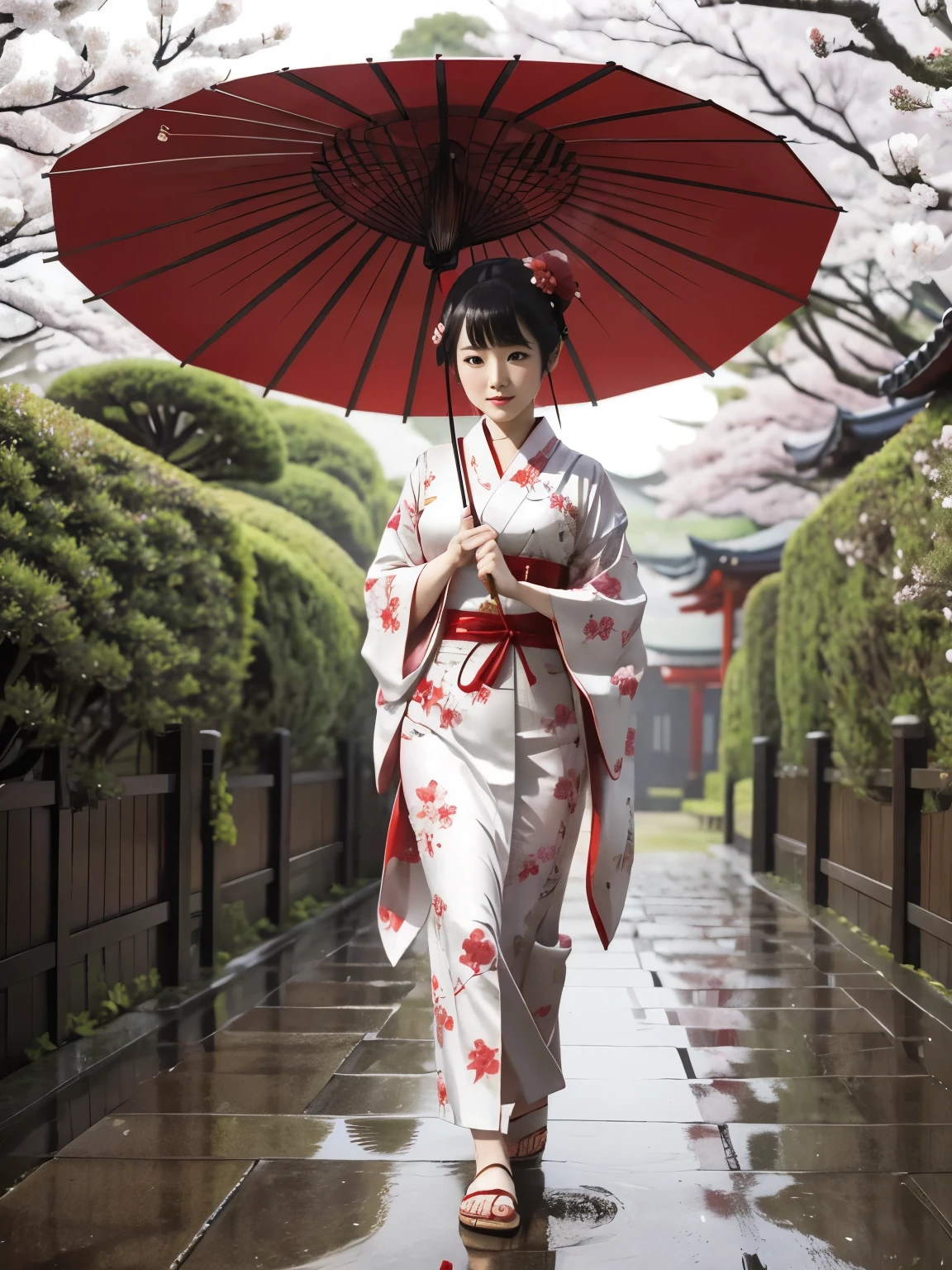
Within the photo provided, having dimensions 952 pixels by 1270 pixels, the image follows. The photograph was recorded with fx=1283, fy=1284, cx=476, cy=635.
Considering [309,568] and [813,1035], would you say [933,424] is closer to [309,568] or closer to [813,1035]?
[813,1035]

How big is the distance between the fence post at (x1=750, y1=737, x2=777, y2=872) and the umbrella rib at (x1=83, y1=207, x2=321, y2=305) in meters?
8.07

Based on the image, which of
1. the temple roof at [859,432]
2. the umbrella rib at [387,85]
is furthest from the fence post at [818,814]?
the umbrella rib at [387,85]

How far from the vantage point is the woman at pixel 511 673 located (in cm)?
291

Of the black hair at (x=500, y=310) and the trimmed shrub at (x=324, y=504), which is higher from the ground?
the trimmed shrub at (x=324, y=504)

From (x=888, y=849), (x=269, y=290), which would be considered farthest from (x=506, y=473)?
(x=888, y=849)

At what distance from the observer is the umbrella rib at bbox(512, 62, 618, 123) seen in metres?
2.63

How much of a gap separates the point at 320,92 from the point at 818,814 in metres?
6.28

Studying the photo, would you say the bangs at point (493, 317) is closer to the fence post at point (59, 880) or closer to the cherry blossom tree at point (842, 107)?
the fence post at point (59, 880)

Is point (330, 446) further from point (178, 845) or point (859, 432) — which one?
point (178, 845)

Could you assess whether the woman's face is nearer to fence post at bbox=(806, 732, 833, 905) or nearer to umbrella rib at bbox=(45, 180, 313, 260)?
umbrella rib at bbox=(45, 180, 313, 260)

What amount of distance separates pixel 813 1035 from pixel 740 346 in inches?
99.4

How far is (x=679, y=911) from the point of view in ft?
27.5

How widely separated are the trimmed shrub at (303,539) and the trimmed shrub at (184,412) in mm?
485

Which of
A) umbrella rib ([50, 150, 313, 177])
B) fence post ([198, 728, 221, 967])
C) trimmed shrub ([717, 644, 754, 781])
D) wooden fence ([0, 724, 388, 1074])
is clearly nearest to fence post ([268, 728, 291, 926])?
wooden fence ([0, 724, 388, 1074])
